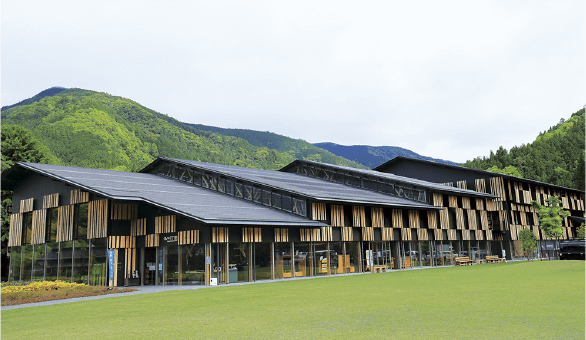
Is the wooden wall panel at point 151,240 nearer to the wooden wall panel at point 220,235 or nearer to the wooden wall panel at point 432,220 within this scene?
the wooden wall panel at point 220,235

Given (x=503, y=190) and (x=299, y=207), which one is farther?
(x=503, y=190)

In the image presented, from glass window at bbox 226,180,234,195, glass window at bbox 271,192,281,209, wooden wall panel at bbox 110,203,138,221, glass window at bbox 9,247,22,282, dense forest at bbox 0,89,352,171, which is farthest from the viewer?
dense forest at bbox 0,89,352,171

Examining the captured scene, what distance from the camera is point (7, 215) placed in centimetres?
4288

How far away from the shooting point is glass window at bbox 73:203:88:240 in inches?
1208

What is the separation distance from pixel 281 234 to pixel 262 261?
221 centimetres

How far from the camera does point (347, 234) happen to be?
35.2 meters

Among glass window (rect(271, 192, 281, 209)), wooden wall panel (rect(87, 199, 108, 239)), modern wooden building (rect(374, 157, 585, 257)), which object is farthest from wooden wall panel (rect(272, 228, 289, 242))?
modern wooden building (rect(374, 157, 585, 257))

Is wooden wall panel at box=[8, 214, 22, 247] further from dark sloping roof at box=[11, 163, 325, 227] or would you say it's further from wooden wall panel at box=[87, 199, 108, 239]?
wooden wall panel at box=[87, 199, 108, 239]

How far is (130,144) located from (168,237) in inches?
3160

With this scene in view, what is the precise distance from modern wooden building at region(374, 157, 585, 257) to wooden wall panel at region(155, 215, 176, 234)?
124 feet

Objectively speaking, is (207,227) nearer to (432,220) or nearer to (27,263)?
(27,263)

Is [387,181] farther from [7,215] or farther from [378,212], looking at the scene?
[7,215]

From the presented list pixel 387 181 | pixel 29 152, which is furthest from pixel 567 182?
pixel 29 152

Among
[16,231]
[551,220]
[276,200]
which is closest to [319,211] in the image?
[276,200]
